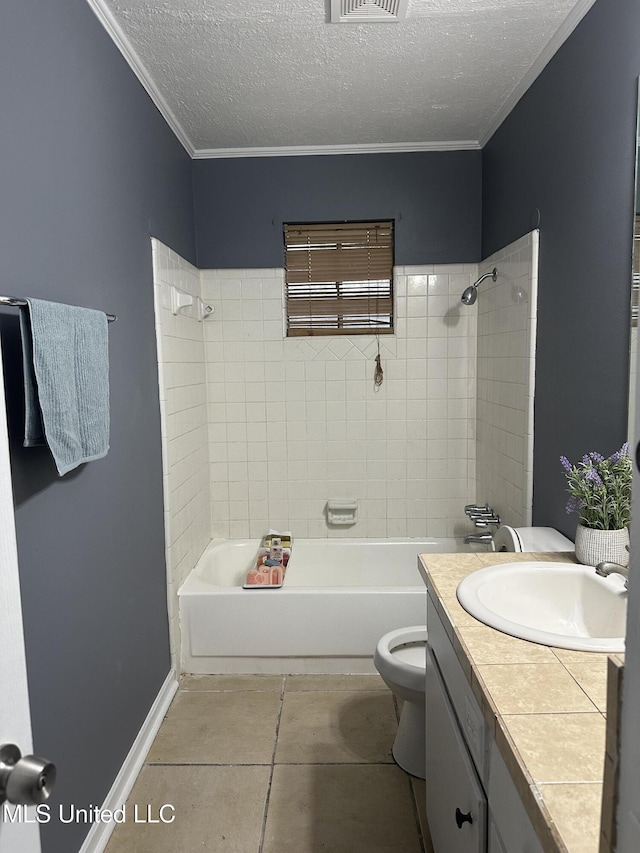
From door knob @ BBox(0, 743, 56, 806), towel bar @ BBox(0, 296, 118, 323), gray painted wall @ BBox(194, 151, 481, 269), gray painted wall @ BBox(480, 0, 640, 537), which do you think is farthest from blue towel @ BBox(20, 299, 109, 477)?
gray painted wall @ BBox(194, 151, 481, 269)

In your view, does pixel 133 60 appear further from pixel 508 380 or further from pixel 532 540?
pixel 532 540

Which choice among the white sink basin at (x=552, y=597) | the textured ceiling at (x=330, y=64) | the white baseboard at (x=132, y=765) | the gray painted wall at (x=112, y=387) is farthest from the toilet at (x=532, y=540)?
the textured ceiling at (x=330, y=64)

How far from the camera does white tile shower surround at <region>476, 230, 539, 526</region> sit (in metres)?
2.46

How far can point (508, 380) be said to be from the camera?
275 cm

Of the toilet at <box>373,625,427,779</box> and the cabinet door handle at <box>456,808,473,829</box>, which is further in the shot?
the toilet at <box>373,625,427,779</box>

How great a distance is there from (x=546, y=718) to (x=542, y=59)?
2.32 meters

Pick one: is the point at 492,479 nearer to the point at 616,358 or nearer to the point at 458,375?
the point at 458,375

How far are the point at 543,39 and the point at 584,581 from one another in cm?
192

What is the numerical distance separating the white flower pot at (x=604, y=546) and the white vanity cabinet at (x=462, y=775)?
1.56ft

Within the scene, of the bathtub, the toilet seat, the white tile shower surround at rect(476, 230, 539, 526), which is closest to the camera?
the toilet seat

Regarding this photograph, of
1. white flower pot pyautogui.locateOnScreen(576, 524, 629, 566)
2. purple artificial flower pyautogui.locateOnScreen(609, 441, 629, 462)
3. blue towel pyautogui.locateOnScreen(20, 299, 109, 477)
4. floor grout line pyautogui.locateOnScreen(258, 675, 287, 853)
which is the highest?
blue towel pyautogui.locateOnScreen(20, 299, 109, 477)

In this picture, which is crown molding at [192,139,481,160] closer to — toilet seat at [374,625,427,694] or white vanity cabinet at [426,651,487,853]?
toilet seat at [374,625,427,694]

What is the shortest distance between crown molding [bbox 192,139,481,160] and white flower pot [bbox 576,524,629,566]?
2.36 metres

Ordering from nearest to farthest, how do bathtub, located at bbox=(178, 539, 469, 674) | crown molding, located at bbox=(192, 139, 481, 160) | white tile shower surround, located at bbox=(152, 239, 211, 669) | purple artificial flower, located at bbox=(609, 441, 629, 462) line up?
purple artificial flower, located at bbox=(609, 441, 629, 462) < white tile shower surround, located at bbox=(152, 239, 211, 669) < bathtub, located at bbox=(178, 539, 469, 674) < crown molding, located at bbox=(192, 139, 481, 160)
